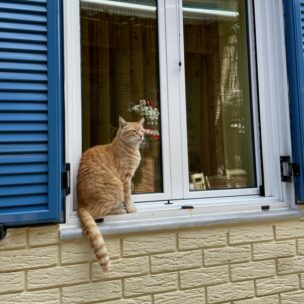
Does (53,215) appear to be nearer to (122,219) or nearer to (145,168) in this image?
(122,219)

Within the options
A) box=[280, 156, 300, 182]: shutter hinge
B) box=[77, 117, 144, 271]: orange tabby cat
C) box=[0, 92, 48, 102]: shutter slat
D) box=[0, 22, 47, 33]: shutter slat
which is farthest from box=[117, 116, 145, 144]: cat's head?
box=[280, 156, 300, 182]: shutter hinge

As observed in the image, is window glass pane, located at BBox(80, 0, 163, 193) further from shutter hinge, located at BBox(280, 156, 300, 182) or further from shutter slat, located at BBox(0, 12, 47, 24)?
shutter hinge, located at BBox(280, 156, 300, 182)

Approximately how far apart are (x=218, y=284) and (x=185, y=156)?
677mm

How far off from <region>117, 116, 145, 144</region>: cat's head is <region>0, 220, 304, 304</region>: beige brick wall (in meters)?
0.46

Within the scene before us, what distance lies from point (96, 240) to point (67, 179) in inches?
11.4

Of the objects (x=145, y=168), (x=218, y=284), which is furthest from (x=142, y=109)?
(x=218, y=284)

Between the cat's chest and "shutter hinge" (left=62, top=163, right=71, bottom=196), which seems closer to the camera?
"shutter hinge" (left=62, top=163, right=71, bottom=196)

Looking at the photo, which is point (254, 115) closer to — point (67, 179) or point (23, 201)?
point (67, 179)

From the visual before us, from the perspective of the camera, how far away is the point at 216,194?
1930 millimetres

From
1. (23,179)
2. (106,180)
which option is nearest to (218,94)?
(106,180)

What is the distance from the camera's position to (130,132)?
1717 mm

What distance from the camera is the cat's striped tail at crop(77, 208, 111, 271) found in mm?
1463

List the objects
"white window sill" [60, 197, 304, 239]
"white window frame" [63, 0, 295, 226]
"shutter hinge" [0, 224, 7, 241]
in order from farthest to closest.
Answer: "white window frame" [63, 0, 295, 226], "white window sill" [60, 197, 304, 239], "shutter hinge" [0, 224, 7, 241]

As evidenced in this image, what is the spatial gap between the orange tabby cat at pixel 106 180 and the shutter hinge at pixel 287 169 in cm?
82
